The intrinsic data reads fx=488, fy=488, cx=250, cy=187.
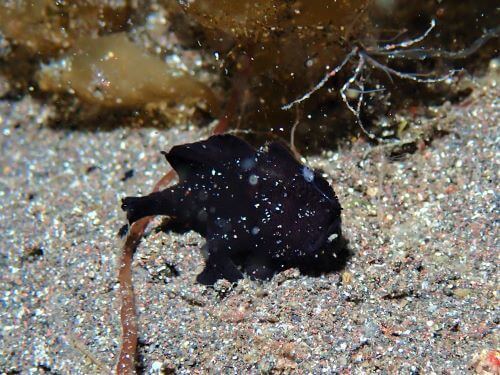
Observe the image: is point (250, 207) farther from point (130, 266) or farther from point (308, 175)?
point (130, 266)

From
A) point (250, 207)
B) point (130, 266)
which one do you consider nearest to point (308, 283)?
point (250, 207)

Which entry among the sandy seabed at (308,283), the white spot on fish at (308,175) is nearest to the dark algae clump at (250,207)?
the white spot on fish at (308,175)

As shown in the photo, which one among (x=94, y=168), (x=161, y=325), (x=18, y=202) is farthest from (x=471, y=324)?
(x=18, y=202)

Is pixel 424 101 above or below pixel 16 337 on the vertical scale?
below

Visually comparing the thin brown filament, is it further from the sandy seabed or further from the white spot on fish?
the white spot on fish

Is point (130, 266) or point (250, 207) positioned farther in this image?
point (130, 266)

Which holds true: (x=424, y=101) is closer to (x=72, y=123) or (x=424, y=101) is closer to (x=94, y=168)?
(x=94, y=168)
